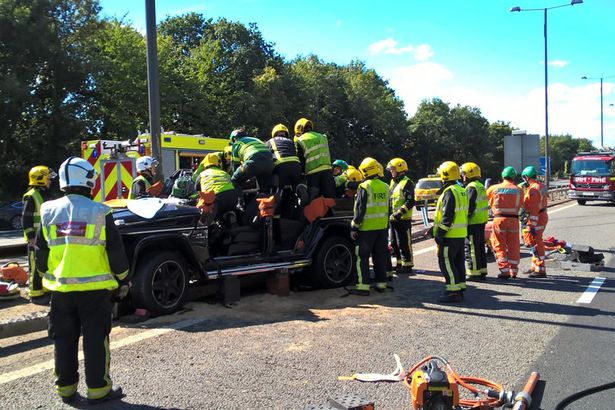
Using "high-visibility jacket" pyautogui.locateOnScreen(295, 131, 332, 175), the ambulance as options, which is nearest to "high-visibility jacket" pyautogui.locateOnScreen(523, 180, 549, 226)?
"high-visibility jacket" pyautogui.locateOnScreen(295, 131, 332, 175)

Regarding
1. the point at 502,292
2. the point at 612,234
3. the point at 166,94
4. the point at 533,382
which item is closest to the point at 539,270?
the point at 502,292

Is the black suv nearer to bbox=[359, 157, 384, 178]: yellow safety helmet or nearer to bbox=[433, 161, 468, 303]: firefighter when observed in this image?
bbox=[359, 157, 384, 178]: yellow safety helmet

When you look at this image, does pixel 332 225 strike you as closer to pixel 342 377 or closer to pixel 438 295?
pixel 438 295

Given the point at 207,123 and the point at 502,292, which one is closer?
the point at 502,292

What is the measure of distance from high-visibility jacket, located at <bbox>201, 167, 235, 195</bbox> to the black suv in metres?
0.48

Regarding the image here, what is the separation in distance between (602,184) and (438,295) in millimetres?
23496

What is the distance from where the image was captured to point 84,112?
28.0 m

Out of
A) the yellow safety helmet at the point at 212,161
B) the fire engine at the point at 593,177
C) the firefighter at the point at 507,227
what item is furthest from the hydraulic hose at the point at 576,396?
the fire engine at the point at 593,177

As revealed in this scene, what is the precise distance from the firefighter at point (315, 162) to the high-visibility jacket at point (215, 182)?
1362 millimetres

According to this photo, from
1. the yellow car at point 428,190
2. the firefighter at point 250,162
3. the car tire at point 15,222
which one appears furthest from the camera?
the yellow car at point 428,190

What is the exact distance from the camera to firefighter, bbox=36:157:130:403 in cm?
387

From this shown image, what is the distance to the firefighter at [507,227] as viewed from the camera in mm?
9016

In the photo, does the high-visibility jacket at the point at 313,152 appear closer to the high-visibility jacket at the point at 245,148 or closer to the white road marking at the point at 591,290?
the high-visibility jacket at the point at 245,148

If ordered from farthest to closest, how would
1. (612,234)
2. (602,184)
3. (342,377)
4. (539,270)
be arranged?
(602,184), (612,234), (539,270), (342,377)
